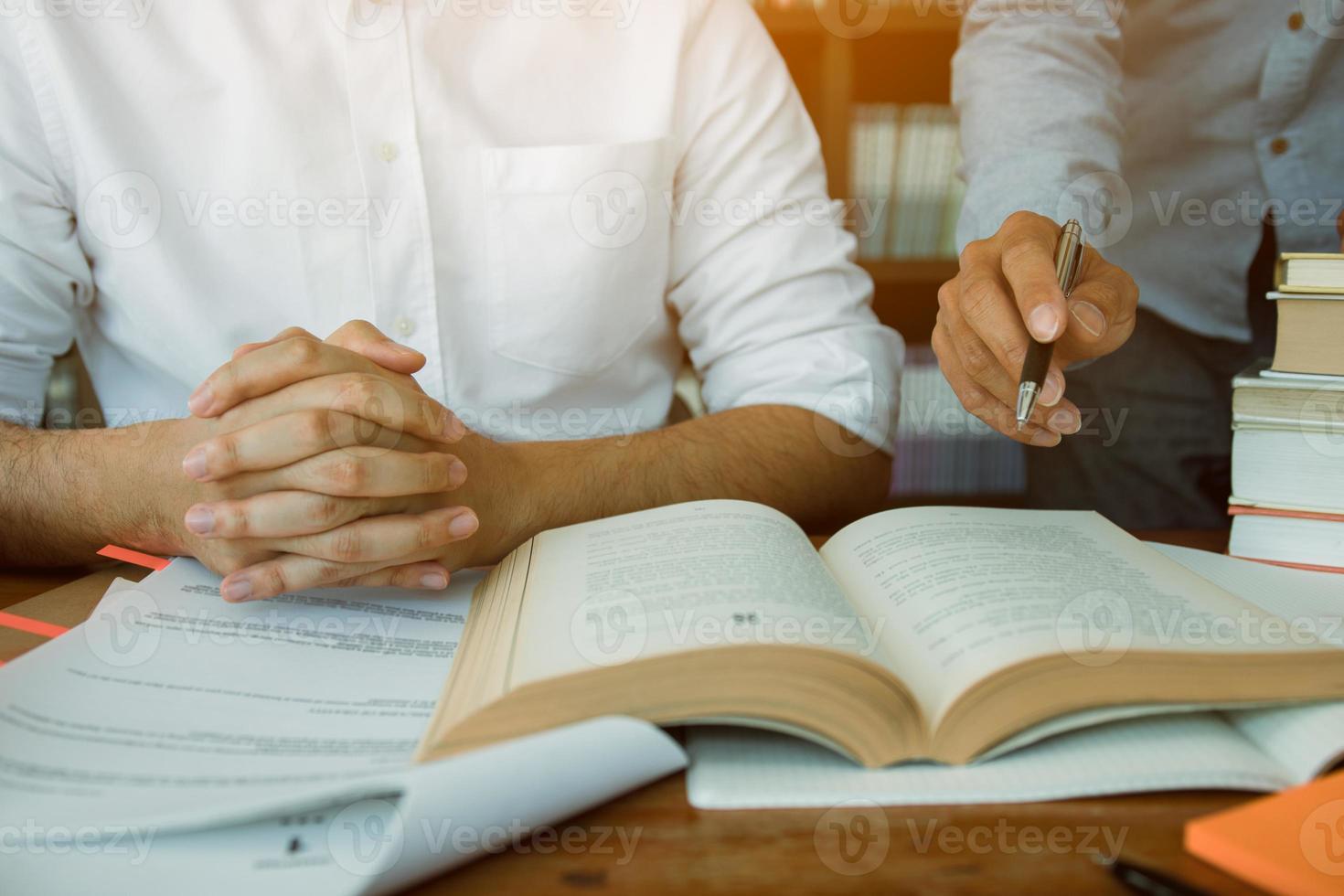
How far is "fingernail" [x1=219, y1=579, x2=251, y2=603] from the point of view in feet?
2.08

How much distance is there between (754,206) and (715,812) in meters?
0.86

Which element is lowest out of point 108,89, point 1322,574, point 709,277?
point 1322,574

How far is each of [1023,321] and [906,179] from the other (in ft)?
5.53

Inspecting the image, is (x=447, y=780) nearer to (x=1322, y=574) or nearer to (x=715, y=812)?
(x=715, y=812)

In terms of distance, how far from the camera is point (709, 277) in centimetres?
118

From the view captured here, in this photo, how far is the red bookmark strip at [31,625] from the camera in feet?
2.05

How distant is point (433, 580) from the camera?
27.5 inches

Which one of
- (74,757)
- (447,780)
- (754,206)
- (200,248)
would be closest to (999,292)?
(754,206)

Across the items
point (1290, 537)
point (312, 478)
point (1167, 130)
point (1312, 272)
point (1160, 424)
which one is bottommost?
point (1160, 424)

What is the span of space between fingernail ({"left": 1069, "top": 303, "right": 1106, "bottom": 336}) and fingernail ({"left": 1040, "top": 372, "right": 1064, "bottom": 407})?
4cm

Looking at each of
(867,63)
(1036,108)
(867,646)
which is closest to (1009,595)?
(867,646)

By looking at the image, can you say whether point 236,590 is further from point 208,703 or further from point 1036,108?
point 1036,108

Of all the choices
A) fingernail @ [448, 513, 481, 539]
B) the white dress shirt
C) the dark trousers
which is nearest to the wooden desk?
fingernail @ [448, 513, 481, 539]

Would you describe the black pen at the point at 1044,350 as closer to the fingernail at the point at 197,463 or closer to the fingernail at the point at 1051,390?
the fingernail at the point at 1051,390
